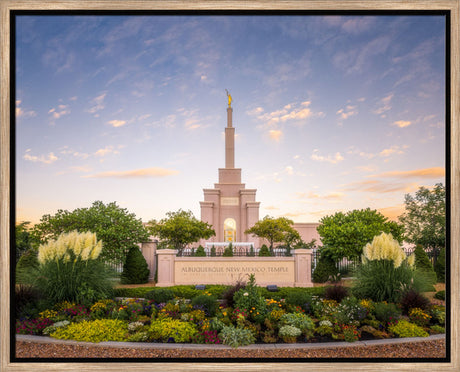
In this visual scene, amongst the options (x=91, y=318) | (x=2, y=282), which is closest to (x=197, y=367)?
(x=2, y=282)

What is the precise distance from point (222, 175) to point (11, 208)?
25408mm

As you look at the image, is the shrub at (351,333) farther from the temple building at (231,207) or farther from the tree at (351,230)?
the temple building at (231,207)

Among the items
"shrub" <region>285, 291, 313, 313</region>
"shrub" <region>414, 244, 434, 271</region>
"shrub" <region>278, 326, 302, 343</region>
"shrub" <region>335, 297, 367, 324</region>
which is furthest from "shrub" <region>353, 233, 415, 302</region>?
"shrub" <region>414, 244, 434, 271</region>

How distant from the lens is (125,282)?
13156 mm

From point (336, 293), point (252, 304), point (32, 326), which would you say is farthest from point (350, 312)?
point (32, 326)

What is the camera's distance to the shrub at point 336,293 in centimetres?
848

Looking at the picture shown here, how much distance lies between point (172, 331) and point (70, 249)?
3297 millimetres

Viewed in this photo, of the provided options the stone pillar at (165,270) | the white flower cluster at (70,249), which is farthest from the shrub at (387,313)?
the stone pillar at (165,270)

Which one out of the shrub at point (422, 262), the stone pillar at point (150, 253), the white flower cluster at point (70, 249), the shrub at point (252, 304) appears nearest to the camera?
the shrub at point (252, 304)

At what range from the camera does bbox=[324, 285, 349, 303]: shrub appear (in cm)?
848

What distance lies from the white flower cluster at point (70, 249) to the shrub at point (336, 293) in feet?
19.5

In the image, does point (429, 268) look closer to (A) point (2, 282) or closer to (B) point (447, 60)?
(B) point (447, 60)

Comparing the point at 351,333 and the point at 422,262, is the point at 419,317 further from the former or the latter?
the point at 422,262

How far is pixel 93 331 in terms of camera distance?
6.18m
